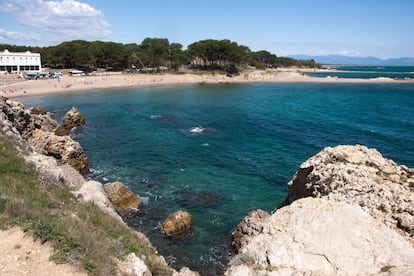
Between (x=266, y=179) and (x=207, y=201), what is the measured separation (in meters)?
8.01

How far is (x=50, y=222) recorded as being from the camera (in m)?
11.2

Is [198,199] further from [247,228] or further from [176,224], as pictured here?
[247,228]

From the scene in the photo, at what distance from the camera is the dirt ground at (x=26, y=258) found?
9461mm

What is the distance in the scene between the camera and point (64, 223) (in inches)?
454

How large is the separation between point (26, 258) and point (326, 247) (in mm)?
9847

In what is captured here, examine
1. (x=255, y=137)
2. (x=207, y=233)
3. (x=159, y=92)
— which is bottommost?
(x=207, y=233)

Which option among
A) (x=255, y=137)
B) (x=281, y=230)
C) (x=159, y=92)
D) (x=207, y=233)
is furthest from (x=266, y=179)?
(x=159, y=92)

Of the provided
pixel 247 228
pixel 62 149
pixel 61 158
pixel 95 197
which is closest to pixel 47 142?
pixel 62 149

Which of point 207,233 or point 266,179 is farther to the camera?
point 266,179

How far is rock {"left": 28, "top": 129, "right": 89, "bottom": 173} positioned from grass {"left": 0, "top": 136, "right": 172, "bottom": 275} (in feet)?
58.0

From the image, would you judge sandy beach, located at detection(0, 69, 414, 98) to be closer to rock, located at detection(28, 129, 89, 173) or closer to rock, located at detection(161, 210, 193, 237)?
rock, located at detection(28, 129, 89, 173)

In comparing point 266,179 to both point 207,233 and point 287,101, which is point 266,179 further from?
point 287,101

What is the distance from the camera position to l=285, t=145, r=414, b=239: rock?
13857mm

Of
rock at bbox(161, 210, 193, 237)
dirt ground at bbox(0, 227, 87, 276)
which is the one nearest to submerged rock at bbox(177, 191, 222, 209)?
rock at bbox(161, 210, 193, 237)
